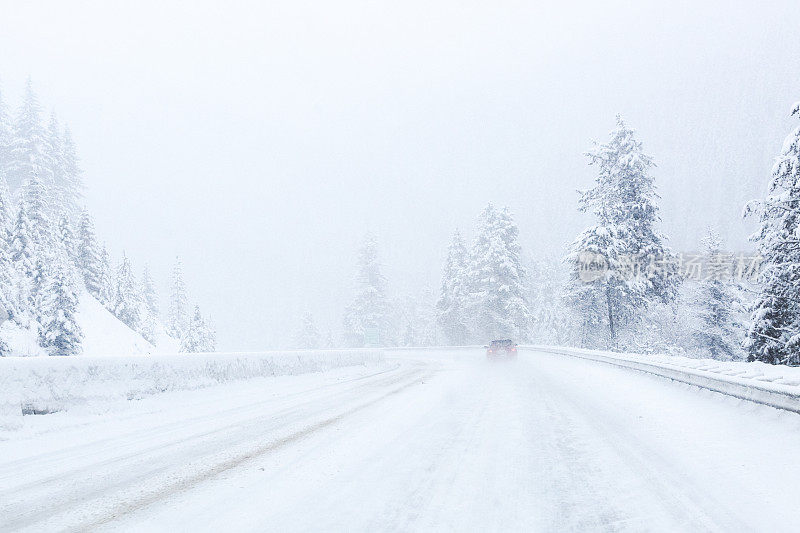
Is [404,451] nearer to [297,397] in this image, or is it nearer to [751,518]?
[751,518]

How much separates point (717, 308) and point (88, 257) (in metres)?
50.3

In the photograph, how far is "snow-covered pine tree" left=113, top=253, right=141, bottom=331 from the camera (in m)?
47.8

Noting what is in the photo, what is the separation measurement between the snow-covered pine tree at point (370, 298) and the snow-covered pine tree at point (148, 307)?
78.3ft

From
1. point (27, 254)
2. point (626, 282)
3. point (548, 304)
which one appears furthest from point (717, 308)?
point (27, 254)

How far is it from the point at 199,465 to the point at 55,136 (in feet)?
184

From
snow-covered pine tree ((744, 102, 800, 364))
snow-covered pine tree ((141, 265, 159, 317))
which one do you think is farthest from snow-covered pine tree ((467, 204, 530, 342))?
snow-covered pine tree ((141, 265, 159, 317))

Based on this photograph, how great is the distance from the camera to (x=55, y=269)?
26.9 m

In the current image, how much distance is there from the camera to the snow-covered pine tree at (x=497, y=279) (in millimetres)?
49688

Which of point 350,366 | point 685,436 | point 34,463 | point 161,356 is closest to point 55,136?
point 350,366

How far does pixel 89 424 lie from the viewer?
278 inches

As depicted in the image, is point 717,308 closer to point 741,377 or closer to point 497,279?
point 497,279

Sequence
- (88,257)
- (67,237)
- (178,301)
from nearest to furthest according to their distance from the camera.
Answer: (67,237)
(88,257)
(178,301)

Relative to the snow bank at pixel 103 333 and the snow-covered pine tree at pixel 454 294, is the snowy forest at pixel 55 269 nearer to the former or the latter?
the snow bank at pixel 103 333

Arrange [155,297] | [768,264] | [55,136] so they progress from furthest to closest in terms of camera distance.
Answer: [155,297]
[55,136]
[768,264]
